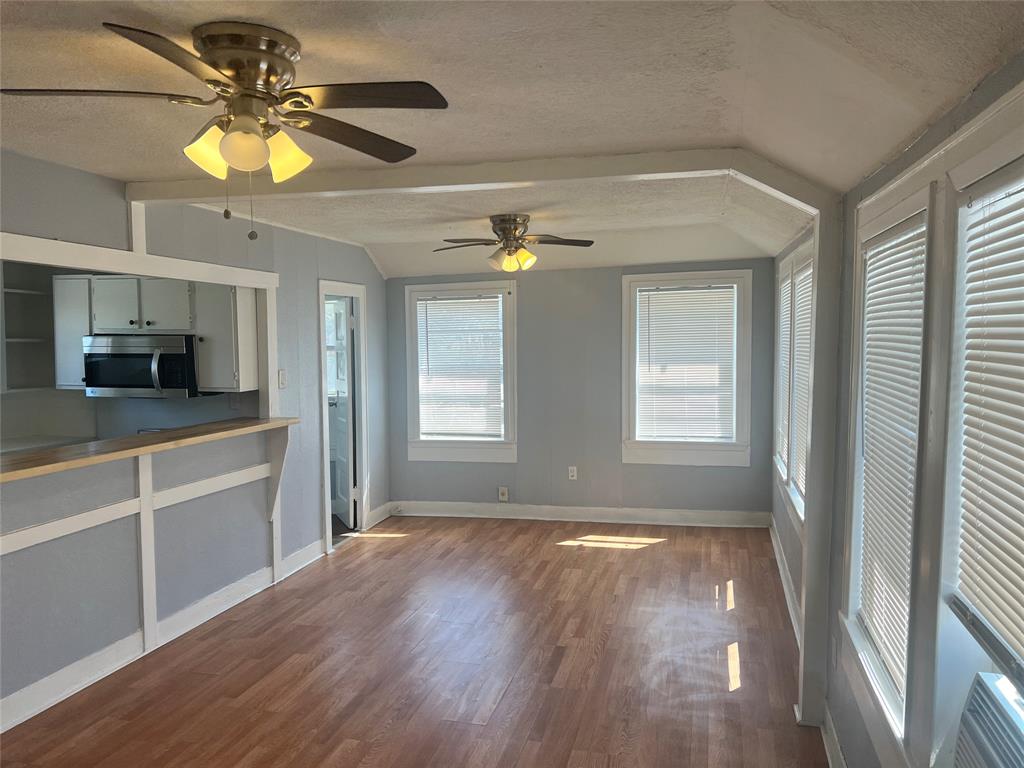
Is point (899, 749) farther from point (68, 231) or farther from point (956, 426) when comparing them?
point (68, 231)

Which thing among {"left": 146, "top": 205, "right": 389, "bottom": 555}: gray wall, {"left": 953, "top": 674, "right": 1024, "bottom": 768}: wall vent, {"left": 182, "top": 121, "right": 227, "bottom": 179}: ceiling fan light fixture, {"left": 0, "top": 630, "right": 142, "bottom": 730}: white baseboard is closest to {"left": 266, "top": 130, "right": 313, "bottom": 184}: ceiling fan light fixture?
{"left": 182, "top": 121, "right": 227, "bottom": 179}: ceiling fan light fixture

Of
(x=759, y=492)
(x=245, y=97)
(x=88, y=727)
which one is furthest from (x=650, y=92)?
(x=759, y=492)

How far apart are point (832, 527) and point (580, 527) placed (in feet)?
10.8

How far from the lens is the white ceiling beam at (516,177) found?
280cm

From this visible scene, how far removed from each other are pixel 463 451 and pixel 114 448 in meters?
3.33

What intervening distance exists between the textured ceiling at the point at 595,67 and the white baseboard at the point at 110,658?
2.31 m

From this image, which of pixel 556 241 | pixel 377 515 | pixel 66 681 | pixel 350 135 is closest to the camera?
pixel 350 135

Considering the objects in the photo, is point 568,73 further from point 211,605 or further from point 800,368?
point 211,605

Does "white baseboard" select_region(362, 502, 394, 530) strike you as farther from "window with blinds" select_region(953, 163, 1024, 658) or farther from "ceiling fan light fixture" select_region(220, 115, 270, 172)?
"window with blinds" select_region(953, 163, 1024, 658)

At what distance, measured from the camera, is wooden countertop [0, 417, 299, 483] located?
9.63 feet

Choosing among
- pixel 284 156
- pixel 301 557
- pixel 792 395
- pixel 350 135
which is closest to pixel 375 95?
pixel 350 135

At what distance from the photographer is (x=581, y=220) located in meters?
4.63

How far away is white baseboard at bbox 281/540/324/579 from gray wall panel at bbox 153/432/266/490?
786 millimetres

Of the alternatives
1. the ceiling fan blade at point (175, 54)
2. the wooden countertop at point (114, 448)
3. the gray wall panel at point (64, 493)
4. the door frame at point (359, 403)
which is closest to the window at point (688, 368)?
the door frame at point (359, 403)
